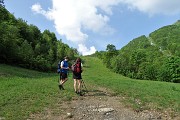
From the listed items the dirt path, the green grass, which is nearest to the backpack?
the green grass

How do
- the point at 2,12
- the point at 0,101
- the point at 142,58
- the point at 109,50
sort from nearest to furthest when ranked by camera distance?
the point at 0,101
the point at 2,12
the point at 142,58
the point at 109,50

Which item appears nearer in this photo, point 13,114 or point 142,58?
point 13,114

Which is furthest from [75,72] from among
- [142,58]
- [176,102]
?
[142,58]

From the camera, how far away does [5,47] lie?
57.9 m

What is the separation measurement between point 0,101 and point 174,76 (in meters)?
76.7

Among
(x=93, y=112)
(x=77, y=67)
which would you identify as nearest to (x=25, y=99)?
(x=77, y=67)

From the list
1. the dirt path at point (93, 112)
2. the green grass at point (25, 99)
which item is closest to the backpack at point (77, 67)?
the green grass at point (25, 99)

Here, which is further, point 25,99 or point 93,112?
point 25,99

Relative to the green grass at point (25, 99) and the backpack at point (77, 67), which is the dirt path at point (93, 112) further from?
the backpack at point (77, 67)

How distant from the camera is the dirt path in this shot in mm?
14453

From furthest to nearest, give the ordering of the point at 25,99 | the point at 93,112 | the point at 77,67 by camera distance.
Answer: the point at 77,67 < the point at 25,99 < the point at 93,112

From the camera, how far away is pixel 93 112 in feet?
50.7

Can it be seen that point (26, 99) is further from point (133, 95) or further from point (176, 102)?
point (176, 102)

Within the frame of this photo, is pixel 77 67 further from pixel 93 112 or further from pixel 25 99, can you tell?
pixel 93 112
